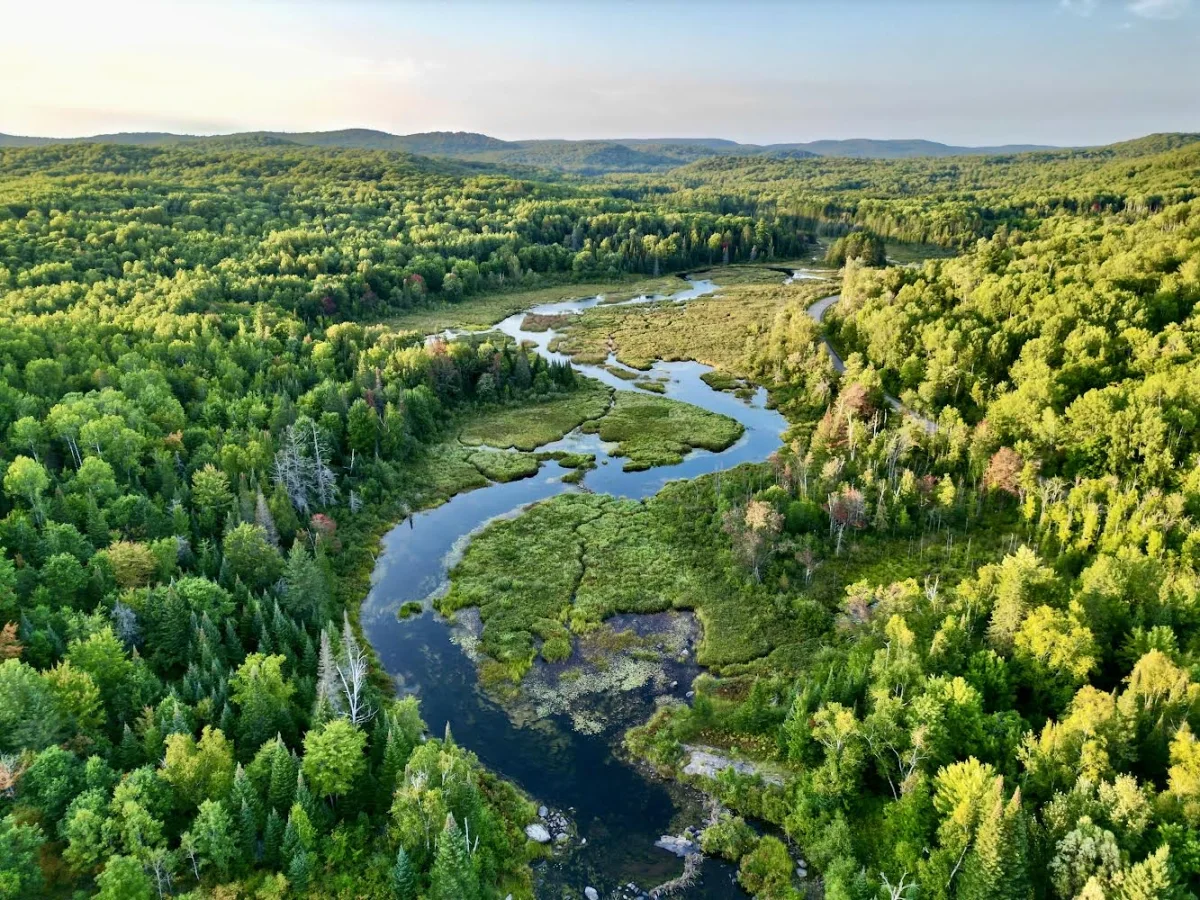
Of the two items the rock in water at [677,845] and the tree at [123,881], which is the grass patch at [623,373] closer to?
the rock in water at [677,845]

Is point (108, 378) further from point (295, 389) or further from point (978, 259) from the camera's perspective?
point (978, 259)

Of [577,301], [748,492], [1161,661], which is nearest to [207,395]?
[748,492]

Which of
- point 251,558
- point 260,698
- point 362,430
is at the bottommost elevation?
point 260,698

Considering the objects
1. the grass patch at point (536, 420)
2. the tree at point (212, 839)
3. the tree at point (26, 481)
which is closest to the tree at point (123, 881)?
the tree at point (212, 839)

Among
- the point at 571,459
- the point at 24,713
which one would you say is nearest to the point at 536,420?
the point at 571,459

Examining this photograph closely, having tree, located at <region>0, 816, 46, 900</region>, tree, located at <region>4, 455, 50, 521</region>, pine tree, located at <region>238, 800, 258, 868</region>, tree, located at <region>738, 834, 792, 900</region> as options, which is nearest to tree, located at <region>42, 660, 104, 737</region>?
tree, located at <region>0, 816, 46, 900</region>

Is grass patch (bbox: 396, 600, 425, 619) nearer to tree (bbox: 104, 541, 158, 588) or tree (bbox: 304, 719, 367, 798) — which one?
tree (bbox: 104, 541, 158, 588)

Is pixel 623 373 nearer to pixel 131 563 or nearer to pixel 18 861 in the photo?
pixel 131 563
